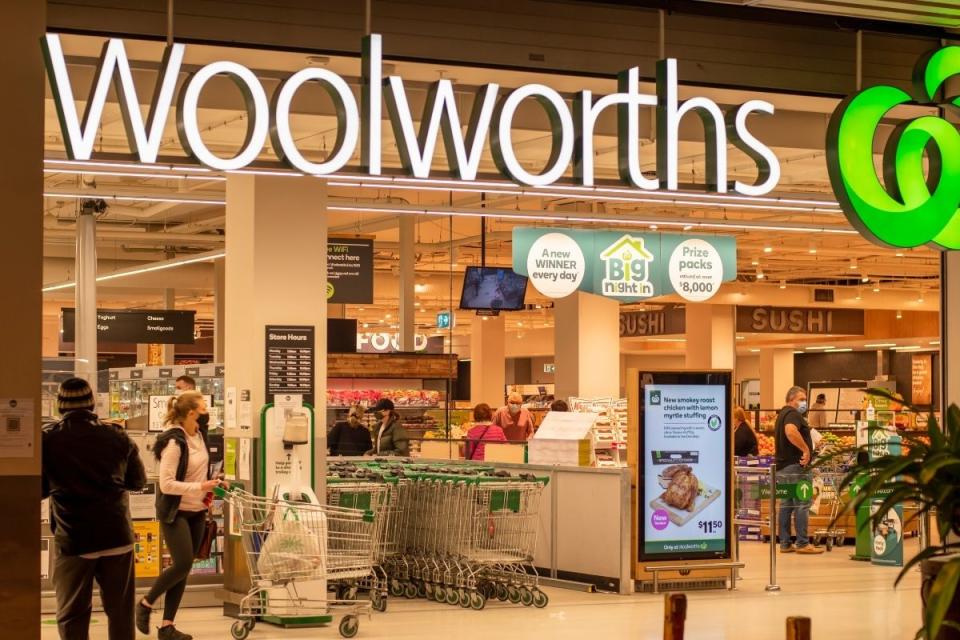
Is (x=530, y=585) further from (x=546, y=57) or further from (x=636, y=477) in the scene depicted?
(x=546, y=57)

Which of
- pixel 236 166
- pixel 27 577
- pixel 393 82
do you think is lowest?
pixel 27 577

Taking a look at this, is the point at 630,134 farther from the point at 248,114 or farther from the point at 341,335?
the point at 341,335

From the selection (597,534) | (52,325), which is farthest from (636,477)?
(52,325)

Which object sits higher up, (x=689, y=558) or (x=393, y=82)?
(x=393, y=82)

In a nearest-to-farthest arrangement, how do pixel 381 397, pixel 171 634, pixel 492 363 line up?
1. pixel 171 634
2. pixel 381 397
3. pixel 492 363

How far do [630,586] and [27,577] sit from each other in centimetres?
648

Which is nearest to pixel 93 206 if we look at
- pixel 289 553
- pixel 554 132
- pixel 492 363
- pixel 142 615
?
pixel 142 615

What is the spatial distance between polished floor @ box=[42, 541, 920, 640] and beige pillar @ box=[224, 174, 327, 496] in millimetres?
1287

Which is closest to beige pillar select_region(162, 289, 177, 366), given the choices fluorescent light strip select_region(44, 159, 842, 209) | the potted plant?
fluorescent light strip select_region(44, 159, 842, 209)

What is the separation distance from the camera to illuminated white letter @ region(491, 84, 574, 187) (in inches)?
299

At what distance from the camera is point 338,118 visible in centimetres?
725

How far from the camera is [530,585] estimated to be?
10.9 meters

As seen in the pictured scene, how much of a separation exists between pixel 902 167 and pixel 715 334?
22562 millimetres

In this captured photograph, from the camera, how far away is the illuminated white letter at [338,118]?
719cm
